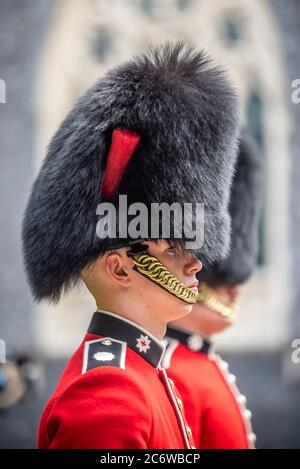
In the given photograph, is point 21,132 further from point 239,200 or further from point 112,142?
point 112,142

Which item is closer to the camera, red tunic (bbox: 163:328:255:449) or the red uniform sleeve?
the red uniform sleeve

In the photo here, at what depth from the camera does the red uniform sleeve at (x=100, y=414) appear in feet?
4.27

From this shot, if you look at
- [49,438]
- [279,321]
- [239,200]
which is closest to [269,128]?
[279,321]

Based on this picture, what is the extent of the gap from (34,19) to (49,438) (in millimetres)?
5296

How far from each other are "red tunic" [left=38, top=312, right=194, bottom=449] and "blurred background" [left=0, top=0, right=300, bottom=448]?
427 cm

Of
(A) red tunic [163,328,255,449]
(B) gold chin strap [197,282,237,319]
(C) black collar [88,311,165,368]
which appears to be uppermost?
(B) gold chin strap [197,282,237,319]

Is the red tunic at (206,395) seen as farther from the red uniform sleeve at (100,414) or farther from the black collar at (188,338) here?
the red uniform sleeve at (100,414)

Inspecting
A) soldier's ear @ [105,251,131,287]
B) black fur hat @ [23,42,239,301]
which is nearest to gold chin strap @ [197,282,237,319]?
black fur hat @ [23,42,239,301]

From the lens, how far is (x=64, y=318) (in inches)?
235

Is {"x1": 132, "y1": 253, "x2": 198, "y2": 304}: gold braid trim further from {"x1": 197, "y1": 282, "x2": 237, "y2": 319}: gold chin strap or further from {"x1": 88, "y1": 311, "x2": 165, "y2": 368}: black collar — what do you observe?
{"x1": 197, "y1": 282, "x2": 237, "y2": 319}: gold chin strap

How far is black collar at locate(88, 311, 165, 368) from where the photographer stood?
59.2 inches

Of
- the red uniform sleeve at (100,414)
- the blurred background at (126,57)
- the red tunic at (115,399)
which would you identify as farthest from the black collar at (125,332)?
the blurred background at (126,57)

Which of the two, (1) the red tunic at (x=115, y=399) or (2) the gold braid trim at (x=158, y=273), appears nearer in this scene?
(1) the red tunic at (x=115, y=399)

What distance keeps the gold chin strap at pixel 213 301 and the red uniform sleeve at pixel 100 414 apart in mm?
664
